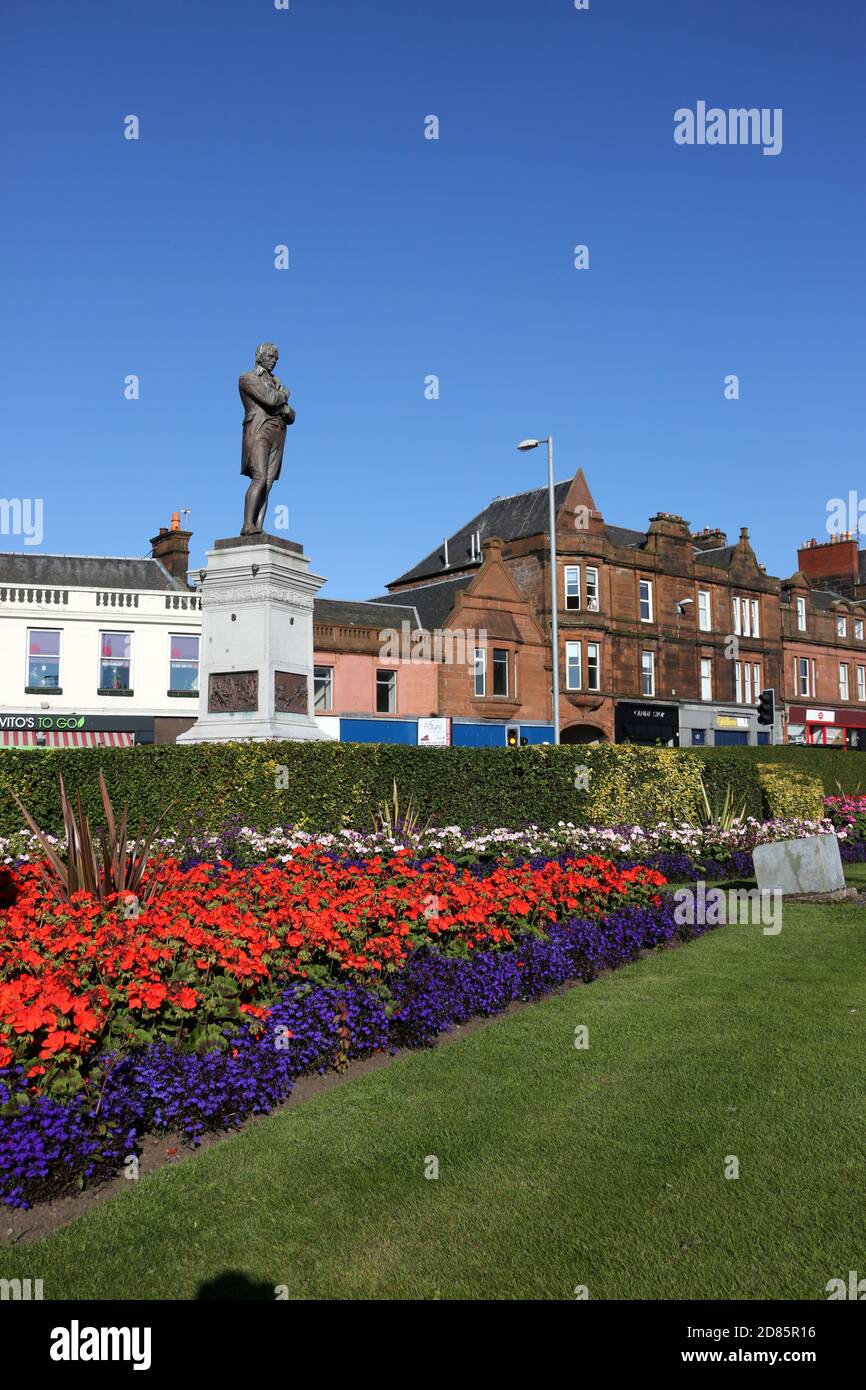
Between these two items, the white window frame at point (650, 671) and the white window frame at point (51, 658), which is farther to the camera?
the white window frame at point (650, 671)

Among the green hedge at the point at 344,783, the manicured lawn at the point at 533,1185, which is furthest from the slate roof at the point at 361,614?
the manicured lawn at the point at 533,1185

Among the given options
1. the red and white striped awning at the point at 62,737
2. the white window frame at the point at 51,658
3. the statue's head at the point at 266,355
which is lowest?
the red and white striped awning at the point at 62,737

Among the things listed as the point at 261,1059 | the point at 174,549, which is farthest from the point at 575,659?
the point at 261,1059

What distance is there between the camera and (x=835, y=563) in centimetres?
6981

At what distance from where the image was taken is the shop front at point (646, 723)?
160ft

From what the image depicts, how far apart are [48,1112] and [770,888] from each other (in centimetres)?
1080

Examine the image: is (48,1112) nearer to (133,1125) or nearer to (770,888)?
(133,1125)

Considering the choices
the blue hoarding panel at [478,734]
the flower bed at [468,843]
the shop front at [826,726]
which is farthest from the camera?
the shop front at [826,726]

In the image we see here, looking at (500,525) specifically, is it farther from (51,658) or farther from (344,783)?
(344,783)

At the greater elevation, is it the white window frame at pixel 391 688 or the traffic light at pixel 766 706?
the white window frame at pixel 391 688

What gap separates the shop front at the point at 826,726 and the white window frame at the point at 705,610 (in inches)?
334

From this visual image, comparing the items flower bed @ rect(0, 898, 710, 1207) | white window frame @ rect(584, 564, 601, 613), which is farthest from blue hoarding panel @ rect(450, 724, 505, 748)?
flower bed @ rect(0, 898, 710, 1207)

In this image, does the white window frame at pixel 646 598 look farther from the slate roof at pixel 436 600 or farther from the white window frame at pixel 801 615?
the white window frame at pixel 801 615
